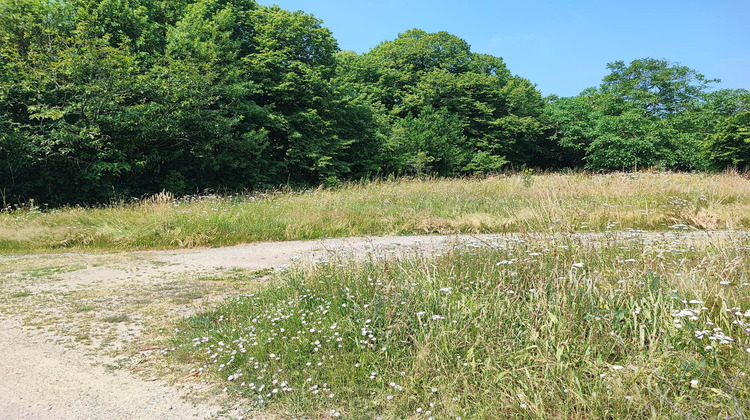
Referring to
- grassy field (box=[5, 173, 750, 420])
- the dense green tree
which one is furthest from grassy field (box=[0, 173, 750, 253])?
the dense green tree

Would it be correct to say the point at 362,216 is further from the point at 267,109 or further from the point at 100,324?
the point at 267,109

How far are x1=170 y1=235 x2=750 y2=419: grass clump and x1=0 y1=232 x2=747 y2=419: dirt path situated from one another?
0.33 metres

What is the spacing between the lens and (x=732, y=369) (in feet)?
8.30

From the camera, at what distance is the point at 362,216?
10.8 metres

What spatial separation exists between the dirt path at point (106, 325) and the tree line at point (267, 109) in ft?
23.1

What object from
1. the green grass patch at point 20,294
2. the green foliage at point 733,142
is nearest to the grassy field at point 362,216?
the green grass patch at point 20,294

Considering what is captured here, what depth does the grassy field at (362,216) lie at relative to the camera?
Answer: 9219 mm

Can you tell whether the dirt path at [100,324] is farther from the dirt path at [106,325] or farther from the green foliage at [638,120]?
the green foliage at [638,120]

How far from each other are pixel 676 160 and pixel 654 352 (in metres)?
43.2

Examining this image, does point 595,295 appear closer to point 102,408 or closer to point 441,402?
point 441,402

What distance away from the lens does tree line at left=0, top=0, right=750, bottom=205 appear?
13.3 metres

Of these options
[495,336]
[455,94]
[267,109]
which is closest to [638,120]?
[455,94]

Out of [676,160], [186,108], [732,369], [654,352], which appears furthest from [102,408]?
[676,160]

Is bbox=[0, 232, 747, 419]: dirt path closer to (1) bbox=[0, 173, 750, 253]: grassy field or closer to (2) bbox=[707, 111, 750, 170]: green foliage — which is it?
(1) bbox=[0, 173, 750, 253]: grassy field
